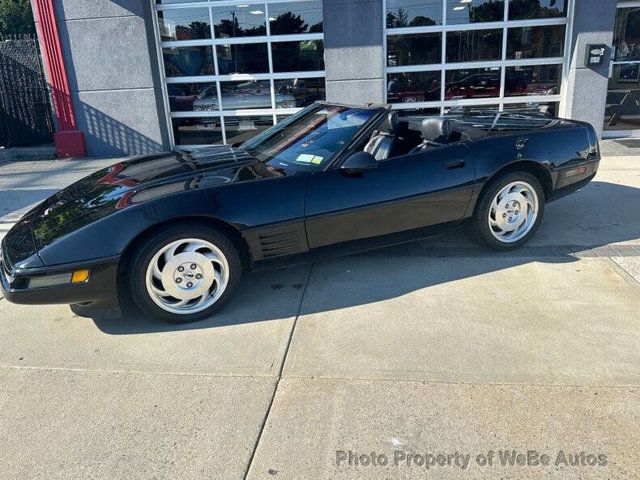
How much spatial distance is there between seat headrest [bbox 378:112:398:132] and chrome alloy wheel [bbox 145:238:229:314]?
165 cm

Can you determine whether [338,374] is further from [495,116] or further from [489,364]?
[495,116]

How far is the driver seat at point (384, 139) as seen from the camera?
159 inches

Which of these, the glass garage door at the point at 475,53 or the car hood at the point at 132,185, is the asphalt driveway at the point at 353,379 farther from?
the glass garage door at the point at 475,53

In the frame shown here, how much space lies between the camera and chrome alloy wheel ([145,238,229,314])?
338 centimetres

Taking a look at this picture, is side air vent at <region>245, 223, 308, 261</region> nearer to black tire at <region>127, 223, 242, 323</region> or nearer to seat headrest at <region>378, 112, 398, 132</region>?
black tire at <region>127, 223, 242, 323</region>

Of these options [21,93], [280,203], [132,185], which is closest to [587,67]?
[280,203]

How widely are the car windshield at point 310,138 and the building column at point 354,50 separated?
4603 millimetres

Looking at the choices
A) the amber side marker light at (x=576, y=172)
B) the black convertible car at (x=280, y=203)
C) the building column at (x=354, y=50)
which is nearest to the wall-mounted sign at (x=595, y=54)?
the building column at (x=354, y=50)

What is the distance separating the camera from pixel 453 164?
13.5 feet

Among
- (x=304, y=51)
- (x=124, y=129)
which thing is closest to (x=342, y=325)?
(x=304, y=51)

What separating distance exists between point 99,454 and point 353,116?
9.61 feet

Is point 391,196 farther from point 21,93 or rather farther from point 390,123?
point 21,93

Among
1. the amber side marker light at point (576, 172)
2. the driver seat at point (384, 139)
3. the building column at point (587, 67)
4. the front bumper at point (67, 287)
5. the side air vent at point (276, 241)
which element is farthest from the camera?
the building column at point (587, 67)

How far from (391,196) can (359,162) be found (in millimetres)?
396
